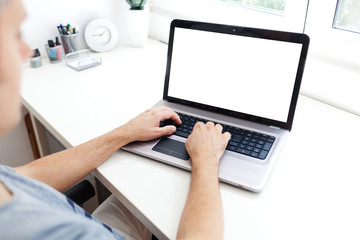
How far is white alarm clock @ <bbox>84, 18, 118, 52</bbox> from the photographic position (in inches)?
56.8

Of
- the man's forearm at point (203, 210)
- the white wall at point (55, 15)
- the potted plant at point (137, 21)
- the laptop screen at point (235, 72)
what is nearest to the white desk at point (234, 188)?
the man's forearm at point (203, 210)

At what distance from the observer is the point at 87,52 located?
1411 millimetres

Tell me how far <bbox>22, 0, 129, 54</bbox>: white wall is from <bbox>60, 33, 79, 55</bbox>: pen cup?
0.25ft

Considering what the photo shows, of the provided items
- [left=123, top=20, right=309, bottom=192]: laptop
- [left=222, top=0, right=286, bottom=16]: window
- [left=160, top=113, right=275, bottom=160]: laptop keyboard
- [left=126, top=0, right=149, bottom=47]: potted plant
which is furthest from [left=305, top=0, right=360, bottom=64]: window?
[left=126, top=0, right=149, bottom=47]: potted plant

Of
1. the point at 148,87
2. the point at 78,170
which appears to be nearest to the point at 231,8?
the point at 148,87

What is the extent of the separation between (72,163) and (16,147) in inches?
33.2

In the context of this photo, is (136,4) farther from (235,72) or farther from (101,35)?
(235,72)

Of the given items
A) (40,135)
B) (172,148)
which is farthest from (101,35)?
(172,148)

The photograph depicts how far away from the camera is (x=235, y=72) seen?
0.89m

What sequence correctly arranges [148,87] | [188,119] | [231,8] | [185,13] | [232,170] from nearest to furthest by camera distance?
[232,170], [188,119], [148,87], [231,8], [185,13]

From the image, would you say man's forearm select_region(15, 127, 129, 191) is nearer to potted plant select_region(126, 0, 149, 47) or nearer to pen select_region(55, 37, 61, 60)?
pen select_region(55, 37, 61, 60)

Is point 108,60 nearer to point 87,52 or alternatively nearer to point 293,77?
point 87,52

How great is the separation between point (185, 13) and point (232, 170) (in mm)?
964

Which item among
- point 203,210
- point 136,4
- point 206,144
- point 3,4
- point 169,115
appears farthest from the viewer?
point 136,4
